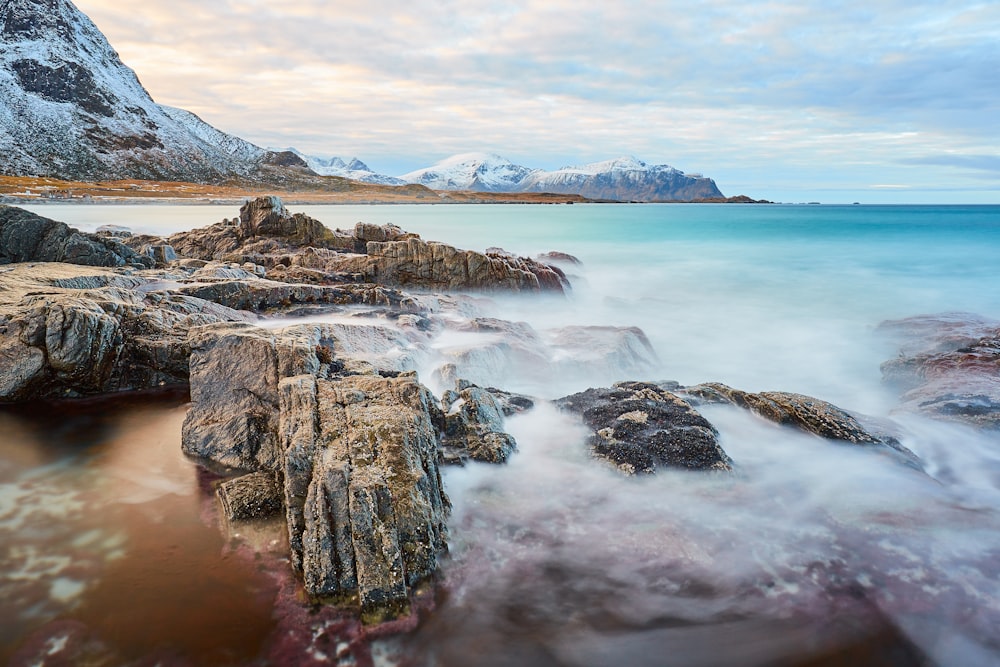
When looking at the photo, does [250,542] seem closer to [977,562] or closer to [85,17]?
[977,562]

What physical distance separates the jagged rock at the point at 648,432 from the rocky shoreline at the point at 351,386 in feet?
0.12

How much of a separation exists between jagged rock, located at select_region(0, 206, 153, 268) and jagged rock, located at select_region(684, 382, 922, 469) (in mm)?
19561

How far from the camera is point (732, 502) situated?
833 cm

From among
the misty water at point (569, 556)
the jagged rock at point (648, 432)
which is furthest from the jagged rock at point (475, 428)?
the jagged rock at point (648, 432)

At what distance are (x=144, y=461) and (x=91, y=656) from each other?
435 centimetres

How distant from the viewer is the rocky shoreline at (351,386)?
6441mm

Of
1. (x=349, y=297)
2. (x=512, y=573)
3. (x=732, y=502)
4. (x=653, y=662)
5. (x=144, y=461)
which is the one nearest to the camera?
(x=653, y=662)

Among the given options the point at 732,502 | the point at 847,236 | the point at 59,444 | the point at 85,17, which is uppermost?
the point at 85,17

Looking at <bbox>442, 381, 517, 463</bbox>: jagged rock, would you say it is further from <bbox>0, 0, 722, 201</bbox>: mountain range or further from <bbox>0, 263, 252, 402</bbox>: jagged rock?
<bbox>0, 0, 722, 201</bbox>: mountain range

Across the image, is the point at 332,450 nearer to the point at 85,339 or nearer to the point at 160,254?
the point at 85,339

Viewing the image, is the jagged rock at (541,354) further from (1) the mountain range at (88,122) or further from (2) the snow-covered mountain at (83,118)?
(2) the snow-covered mountain at (83,118)

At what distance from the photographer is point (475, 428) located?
9.66 metres

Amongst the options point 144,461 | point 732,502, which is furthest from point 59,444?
point 732,502

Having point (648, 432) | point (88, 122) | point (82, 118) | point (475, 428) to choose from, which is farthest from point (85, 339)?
point (82, 118)
